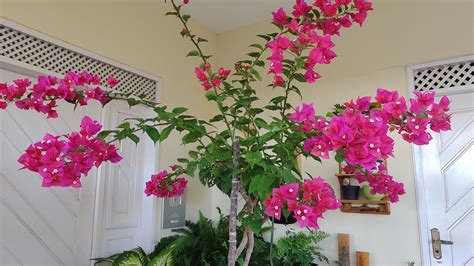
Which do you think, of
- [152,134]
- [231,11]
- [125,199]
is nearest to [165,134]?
[152,134]

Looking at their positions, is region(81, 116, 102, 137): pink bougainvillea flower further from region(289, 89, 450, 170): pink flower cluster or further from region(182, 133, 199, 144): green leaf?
region(289, 89, 450, 170): pink flower cluster

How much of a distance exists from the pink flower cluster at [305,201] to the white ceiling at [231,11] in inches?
106

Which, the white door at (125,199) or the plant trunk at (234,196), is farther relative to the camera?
the white door at (125,199)

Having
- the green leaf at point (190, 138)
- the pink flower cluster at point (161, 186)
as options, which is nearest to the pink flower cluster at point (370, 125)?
the green leaf at point (190, 138)

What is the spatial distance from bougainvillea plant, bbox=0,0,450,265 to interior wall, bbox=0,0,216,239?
155cm

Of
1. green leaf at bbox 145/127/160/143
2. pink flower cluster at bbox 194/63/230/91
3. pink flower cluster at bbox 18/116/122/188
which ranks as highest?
pink flower cluster at bbox 194/63/230/91

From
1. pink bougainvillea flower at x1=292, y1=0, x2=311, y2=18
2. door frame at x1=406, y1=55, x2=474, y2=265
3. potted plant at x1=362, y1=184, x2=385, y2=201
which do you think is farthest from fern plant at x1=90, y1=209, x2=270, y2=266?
pink bougainvillea flower at x1=292, y1=0, x2=311, y2=18

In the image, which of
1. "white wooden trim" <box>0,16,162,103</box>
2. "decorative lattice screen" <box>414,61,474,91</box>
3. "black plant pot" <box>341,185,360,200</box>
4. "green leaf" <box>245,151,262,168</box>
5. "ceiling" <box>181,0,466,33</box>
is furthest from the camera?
"ceiling" <box>181,0,466,33</box>

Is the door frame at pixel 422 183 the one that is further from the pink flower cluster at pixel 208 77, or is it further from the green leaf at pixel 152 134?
the green leaf at pixel 152 134

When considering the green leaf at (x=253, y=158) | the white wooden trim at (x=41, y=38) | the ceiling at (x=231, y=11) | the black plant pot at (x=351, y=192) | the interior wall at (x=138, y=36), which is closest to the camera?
the green leaf at (x=253, y=158)

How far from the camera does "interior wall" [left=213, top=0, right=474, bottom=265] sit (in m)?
2.38

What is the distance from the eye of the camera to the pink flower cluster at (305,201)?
60cm

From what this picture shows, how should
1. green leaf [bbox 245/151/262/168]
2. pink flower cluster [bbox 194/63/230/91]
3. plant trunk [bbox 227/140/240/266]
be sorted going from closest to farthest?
green leaf [bbox 245/151/262/168] < plant trunk [bbox 227/140/240/266] < pink flower cluster [bbox 194/63/230/91]

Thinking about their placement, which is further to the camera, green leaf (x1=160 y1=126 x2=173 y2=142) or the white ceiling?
the white ceiling
